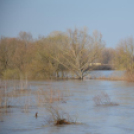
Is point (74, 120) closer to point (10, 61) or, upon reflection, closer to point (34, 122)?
point (34, 122)

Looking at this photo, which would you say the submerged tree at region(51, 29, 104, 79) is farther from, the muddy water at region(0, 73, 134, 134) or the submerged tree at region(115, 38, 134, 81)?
the muddy water at region(0, 73, 134, 134)

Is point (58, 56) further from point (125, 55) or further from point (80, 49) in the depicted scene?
point (125, 55)

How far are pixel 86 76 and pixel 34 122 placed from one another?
24104 mm

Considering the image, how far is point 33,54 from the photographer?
32.1 meters

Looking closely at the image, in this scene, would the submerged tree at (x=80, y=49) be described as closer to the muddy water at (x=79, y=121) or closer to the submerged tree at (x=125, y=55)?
the submerged tree at (x=125, y=55)

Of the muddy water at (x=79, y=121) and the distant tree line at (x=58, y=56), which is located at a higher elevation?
the distant tree line at (x=58, y=56)

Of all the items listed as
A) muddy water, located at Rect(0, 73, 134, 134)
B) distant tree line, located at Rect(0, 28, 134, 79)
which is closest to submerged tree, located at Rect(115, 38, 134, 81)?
distant tree line, located at Rect(0, 28, 134, 79)

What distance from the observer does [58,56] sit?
105 feet

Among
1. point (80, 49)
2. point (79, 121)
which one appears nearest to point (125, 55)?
point (80, 49)

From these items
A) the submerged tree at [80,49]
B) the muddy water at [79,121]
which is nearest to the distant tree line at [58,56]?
the submerged tree at [80,49]

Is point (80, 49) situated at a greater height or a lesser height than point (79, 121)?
greater

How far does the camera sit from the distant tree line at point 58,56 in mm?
31266

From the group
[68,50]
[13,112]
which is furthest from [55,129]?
[68,50]

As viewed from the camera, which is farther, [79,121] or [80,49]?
[80,49]
